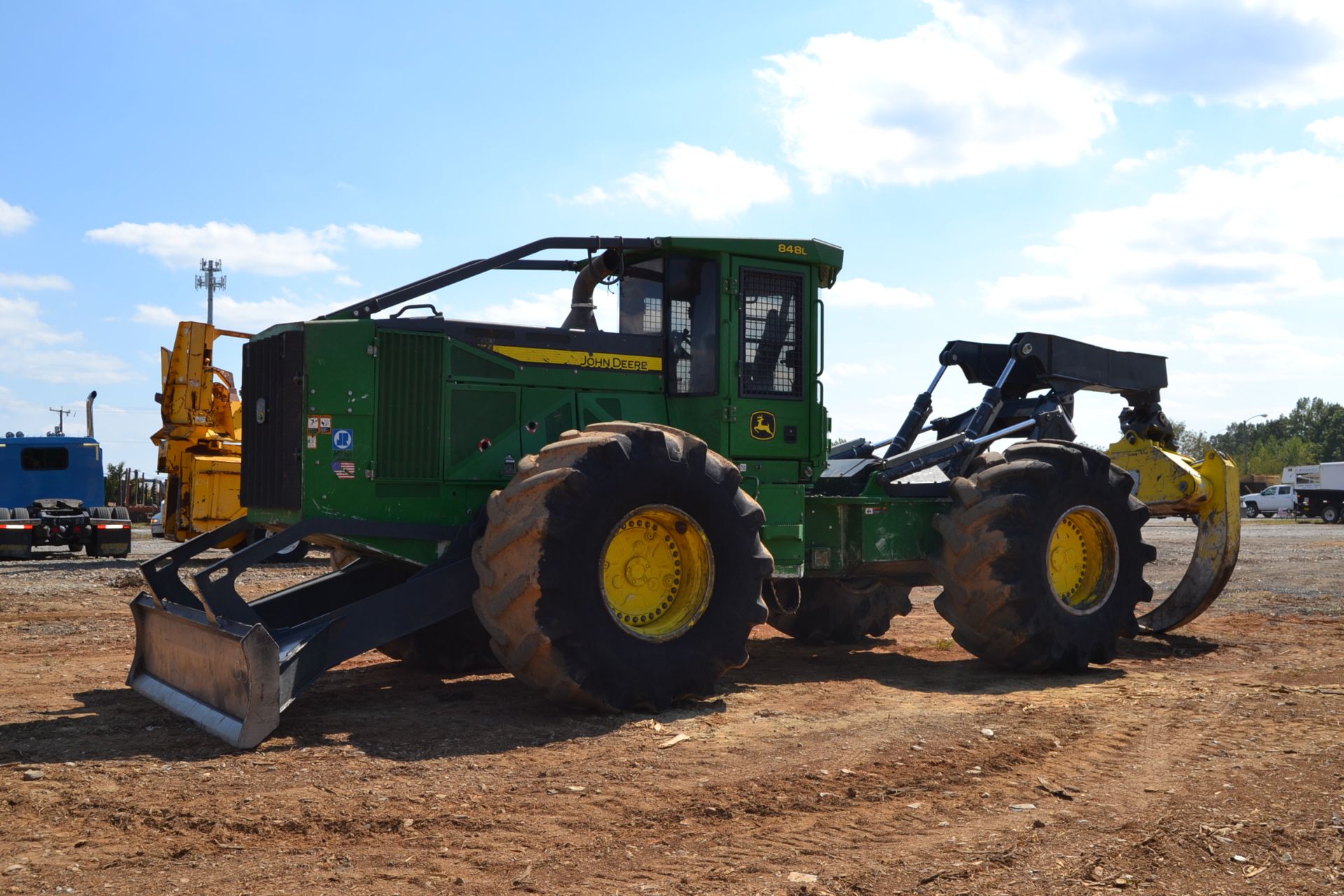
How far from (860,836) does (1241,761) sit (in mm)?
2689

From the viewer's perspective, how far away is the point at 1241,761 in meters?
6.51

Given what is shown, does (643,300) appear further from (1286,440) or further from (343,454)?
(1286,440)

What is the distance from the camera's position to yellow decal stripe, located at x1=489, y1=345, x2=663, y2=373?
345 inches

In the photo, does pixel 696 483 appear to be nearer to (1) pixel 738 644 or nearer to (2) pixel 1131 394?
(1) pixel 738 644

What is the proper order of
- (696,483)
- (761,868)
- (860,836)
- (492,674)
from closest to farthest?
1. (761,868)
2. (860,836)
3. (696,483)
4. (492,674)

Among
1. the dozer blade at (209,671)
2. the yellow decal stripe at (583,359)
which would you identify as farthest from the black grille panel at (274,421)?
the yellow decal stripe at (583,359)

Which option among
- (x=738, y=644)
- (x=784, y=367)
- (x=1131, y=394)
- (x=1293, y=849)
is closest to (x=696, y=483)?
(x=738, y=644)

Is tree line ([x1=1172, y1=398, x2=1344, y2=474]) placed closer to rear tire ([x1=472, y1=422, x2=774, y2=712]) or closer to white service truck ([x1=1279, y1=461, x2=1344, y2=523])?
white service truck ([x1=1279, y1=461, x2=1344, y2=523])

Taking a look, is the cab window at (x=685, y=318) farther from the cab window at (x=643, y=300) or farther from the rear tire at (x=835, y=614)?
the rear tire at (x=835, y=614)

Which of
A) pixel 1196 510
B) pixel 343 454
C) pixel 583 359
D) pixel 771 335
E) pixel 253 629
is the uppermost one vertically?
pixel 771 335

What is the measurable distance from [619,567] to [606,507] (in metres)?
0.56

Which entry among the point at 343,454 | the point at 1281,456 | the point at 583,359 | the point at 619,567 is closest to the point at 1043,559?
the point at 619,567

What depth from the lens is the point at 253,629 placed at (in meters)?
6.71

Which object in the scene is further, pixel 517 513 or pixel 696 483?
pixel 696 483
